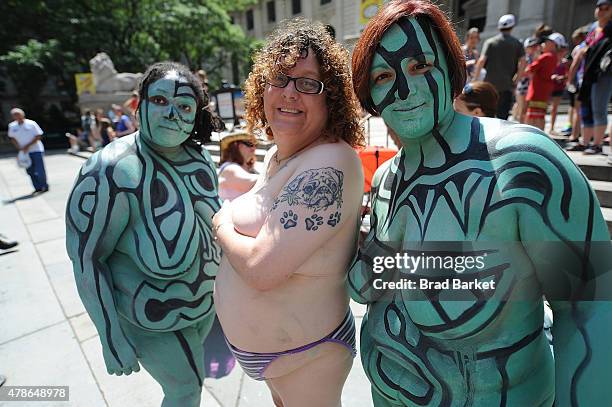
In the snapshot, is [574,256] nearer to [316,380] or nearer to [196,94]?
[316,380]

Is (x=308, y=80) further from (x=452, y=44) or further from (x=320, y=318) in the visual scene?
(x=320, y=318)

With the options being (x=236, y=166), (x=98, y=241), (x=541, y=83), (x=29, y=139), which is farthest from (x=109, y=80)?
(x=98, y=241)

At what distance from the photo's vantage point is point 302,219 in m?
1.17

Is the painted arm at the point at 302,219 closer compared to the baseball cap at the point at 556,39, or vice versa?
the painted arm at the point at 302,219

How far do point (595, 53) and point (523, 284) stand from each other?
4.89 metres

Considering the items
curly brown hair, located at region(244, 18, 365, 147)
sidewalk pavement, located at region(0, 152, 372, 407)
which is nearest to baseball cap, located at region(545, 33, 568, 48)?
sidewalk pavement, located at region(0, 152, 372, 407)

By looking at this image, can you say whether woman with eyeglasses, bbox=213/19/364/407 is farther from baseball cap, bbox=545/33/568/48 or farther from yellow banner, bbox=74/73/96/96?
yellow banner, bbox=74/73/96/96

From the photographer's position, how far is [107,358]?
1.63 metres

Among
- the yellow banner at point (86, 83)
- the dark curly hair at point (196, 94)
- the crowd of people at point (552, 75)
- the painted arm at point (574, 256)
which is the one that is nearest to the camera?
the painted arm at point (574, 256)

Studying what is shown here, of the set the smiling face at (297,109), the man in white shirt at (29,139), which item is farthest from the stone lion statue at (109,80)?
the smiling face at (297,109)

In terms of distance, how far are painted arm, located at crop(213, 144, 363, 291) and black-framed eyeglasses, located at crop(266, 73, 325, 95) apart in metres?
0.20

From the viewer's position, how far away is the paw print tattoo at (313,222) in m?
1.17

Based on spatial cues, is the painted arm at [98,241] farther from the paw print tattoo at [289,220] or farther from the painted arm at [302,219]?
the paw print tattoo at [289,220]

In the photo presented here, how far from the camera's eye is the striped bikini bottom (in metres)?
1.30
